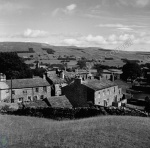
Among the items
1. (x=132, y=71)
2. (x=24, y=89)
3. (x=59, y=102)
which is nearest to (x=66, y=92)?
(x=59, y=102)

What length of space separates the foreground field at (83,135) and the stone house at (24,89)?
28619 millimetres

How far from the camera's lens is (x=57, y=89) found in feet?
208

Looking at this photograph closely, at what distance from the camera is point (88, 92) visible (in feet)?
153

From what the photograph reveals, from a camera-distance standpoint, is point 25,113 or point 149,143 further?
point 25,113

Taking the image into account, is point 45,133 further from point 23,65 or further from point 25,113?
point 23,65

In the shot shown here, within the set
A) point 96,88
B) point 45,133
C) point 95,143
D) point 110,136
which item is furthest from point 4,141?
point 96,88

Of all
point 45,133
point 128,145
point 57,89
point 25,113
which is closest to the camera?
point 128,145

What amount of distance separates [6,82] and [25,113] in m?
24.3

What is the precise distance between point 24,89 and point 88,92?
18.0m

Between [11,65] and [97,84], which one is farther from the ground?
[11,65]

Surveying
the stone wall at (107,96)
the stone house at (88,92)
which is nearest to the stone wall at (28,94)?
the stone house at (88,92)

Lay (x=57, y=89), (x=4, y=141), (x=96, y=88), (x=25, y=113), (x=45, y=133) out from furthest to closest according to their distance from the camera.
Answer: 1. (x=57, y=89)
2. (x=96, y=88)
3. (x=25, y=113)
4. (x=45, y=133)
5. (x=4, y=141)

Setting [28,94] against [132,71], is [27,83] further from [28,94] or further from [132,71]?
[132,71]

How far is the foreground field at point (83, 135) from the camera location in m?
17.8
